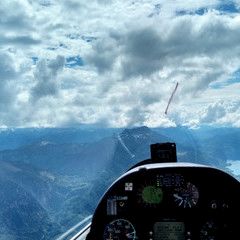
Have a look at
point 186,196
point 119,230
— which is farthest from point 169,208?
point 119,230

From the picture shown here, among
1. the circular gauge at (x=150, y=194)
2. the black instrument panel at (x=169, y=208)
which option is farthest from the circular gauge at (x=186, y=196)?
the circular gauge at (x=150, y=194)

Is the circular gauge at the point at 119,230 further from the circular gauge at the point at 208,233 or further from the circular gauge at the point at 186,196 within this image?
the circular gauge at the point at 208,233

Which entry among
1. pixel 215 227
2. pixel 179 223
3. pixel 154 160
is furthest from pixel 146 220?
pixel 154 160

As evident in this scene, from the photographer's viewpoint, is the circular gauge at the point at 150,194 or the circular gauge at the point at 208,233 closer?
the circular gauge at the point at 208,233

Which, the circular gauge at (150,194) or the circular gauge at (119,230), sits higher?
the circular gauge at (150,194)

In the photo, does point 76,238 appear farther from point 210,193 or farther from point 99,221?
point 210,193

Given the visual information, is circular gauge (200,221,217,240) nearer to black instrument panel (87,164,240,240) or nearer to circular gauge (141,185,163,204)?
black instrument panel (87,164,240,240)

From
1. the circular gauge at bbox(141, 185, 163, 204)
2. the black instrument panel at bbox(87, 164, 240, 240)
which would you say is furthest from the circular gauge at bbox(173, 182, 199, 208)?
the circular gauge at bbox(141, 185, 163, 204)
